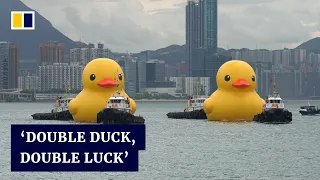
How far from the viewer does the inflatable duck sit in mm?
100562

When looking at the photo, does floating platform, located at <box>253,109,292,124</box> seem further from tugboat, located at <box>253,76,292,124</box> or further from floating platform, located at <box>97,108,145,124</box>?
floating platform, located at <box>97,108,145,124</box>

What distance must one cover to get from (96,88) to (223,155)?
88.0ft

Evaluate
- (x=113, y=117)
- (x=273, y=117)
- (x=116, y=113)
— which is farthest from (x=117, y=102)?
(x=273, y=117)

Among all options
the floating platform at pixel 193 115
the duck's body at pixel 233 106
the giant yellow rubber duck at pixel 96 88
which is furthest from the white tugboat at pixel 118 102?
the floating platform at pixel 193 115

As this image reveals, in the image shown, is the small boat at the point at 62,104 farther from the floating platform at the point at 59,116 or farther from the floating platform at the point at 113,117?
the floating platform at the point at 113,117

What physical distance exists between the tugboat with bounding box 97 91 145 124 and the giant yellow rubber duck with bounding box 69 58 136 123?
1.01 meters

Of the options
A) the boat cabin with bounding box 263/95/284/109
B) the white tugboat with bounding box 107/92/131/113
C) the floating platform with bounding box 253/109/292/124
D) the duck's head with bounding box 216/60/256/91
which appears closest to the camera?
the white tugboat with bounding box 107/92/131/113

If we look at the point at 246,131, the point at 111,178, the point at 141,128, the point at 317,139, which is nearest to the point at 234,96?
the point at 246,131

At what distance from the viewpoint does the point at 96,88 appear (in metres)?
97.9

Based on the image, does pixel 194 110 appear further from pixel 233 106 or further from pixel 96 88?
pixel 96 88

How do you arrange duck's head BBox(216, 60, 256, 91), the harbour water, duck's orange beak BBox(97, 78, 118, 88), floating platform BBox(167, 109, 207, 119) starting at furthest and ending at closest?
floating platform BBox(167, 109, 207, 119) → duck's head BBox(216, 60, 256, 91) → duck's orange beak BBox(97, 78, 118, 88) → the harbour water

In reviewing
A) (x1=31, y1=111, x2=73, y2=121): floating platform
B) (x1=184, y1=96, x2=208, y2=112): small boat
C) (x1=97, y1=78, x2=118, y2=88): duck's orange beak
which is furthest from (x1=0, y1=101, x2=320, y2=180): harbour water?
(x1=184, y1=96, x2=208, y2=112): small boat

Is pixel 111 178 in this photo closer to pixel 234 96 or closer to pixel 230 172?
pixel 230 172

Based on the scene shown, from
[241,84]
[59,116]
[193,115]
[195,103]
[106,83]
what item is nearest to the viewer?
[106,83]
